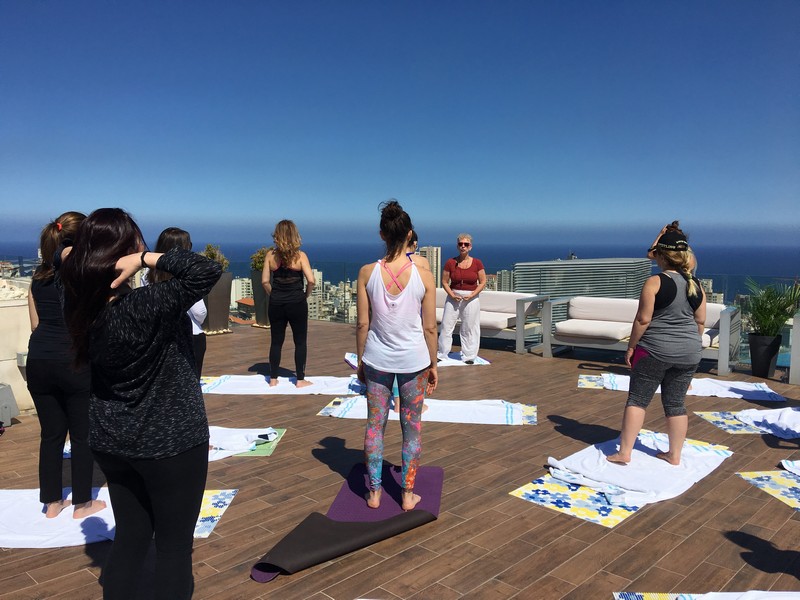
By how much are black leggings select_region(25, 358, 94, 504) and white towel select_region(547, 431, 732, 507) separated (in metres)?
2.73

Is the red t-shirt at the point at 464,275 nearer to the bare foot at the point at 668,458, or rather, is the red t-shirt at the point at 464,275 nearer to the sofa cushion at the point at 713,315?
the sofa cushion at the point at 713,315

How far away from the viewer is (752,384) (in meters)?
6.10

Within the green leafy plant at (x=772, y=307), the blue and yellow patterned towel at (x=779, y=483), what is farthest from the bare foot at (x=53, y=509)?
the green leafy plant at (x=772, y=307)

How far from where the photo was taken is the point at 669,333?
3.68 meters

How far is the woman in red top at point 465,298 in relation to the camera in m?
7.30

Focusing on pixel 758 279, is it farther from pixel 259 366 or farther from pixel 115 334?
pixel 115 334

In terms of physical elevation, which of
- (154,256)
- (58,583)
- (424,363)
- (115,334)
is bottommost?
(58,583)

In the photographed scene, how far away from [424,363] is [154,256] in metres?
1.64

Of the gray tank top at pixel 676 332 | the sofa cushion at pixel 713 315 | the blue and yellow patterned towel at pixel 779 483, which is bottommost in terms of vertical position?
the blue and yellow patterned towel at pixel 779 483

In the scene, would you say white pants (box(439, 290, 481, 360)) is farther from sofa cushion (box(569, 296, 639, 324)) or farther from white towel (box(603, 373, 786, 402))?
white towel (box(603, 373, 786, 402))

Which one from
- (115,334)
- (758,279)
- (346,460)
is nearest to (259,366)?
(346,460)

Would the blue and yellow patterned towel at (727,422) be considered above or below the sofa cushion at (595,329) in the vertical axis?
below

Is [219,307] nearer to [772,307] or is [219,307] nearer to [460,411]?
[460,411]

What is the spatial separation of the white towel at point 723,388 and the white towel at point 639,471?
5.60 feet
